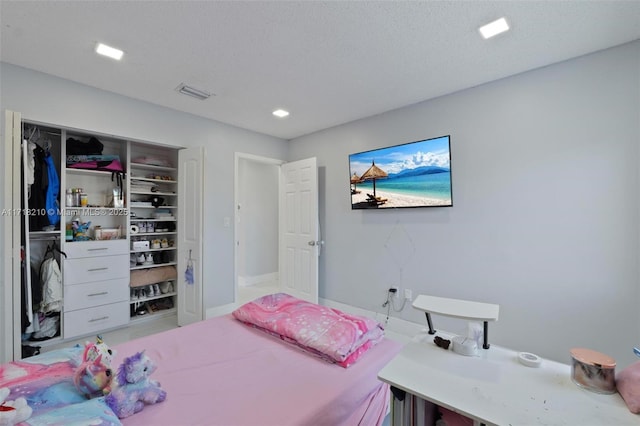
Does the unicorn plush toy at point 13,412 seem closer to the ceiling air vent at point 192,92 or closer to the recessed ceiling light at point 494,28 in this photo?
the ceiling air vent at point 192,92

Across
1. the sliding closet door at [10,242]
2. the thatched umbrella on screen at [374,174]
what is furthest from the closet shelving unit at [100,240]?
the thatched umbrella on screen at [374,174]

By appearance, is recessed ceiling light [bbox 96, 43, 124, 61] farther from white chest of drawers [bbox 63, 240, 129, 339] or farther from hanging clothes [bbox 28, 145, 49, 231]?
white chest of drawers [bbox 63, 240, 129, 339]

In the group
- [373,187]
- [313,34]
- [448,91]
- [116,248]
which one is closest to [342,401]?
[313,34]

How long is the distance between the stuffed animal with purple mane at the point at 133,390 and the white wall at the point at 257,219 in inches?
166

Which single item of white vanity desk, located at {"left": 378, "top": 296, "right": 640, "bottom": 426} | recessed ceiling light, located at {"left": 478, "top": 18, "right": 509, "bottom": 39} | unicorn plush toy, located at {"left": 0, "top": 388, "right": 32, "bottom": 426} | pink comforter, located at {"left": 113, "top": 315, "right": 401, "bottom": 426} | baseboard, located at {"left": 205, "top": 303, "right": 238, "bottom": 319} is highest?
recessed ceiling light, located at {"left": 478, "top": 18, "right": 509, "bottom": 39}

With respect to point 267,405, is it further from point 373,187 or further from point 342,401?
point 373,187

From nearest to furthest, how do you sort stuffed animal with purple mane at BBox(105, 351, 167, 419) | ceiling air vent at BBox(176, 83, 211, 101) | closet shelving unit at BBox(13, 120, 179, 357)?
stuffed animal with purple mane at BBox(105, 351, 167, 419)
ceiling air vent at BBox(176, 83, 211, 101)
closet shelving unit at BBox(13, 120, 179, 357)

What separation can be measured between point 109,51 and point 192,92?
2.45 feet

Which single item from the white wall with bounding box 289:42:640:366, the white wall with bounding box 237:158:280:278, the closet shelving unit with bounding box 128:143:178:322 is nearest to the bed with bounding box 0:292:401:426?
the white wall with bounding box 289:42:640:366

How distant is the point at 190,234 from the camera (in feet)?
11.0

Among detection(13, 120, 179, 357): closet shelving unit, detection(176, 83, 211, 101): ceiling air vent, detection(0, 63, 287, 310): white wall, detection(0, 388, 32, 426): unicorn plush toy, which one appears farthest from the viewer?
detection(13, 120, 179, 357): closet shelving unit

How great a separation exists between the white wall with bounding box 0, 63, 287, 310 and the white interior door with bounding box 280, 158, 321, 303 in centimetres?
61

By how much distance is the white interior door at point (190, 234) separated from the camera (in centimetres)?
321

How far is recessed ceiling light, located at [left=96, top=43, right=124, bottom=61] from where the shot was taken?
2046 mm
